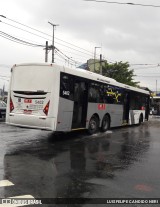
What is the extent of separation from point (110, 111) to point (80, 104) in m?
3.91

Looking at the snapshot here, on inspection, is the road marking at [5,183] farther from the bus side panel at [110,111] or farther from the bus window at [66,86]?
the bus side panel at [110,111]

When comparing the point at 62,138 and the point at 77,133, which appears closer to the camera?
the point at 62,138

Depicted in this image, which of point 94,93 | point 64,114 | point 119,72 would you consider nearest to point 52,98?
point 64,114

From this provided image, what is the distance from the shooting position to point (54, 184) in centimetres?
714

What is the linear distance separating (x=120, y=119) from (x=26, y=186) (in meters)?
14.2

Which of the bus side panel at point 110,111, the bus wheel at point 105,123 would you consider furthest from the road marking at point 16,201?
the bus wheel at point 105,123

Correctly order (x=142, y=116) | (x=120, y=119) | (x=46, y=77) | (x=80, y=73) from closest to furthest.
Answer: (x=46, y=77) < (x=80, y=73) < (x=120, y=119) < (x=142, y=116)

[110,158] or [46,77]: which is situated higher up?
[46,77]

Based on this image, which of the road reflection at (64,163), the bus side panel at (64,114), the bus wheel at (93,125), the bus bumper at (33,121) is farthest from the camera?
the bus wheel at (93,125)

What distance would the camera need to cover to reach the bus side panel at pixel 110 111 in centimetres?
1625

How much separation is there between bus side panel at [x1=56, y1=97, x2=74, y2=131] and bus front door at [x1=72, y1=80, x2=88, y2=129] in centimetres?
52

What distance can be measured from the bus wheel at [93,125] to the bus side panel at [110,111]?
0.31 m

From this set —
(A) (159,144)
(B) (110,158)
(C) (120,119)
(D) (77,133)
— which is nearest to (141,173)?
(B) (110,158)

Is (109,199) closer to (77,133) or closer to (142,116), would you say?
(77,133)
